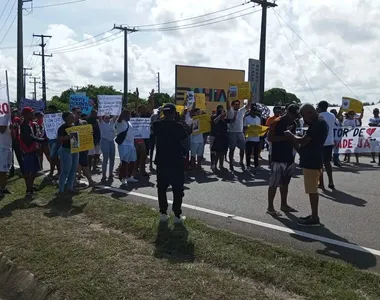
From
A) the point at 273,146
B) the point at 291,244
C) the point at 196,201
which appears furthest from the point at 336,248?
the point at 196,201

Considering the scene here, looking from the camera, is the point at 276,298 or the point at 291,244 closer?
the point at 276,298

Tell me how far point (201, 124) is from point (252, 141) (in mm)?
1425

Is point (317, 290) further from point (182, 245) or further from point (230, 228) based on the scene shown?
point (230, 228)

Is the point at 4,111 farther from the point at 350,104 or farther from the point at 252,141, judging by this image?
the point at 350,104

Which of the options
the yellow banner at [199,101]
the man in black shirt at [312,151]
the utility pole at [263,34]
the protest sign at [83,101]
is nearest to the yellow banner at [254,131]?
the yellow banner at [199,101]

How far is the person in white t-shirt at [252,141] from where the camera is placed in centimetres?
1223

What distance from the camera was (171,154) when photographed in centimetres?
631

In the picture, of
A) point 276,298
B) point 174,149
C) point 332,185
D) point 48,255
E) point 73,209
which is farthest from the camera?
point 332,185

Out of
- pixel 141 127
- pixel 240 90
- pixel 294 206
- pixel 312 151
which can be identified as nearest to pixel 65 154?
pixel 141 127

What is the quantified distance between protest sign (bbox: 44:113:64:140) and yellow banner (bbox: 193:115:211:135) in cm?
335

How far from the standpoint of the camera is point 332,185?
9.45 m

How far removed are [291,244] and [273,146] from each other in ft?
6.59

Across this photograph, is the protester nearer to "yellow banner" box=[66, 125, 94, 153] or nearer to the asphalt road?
"yellow banner" box=[66, 125, 94, 153]

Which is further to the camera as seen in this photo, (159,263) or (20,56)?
(20,56)
